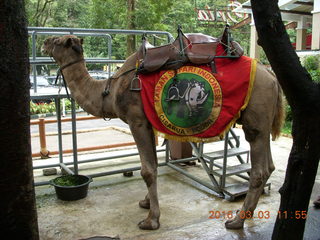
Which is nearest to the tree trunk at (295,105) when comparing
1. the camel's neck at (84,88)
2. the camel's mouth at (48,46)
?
the camel's neck at (84,88)

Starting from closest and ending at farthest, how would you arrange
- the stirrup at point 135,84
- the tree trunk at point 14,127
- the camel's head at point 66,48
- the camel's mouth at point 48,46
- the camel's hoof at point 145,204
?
1. the tree trunk at point 14,127
2. the stirrup at point 135,84
3. the camel's head at point 66,48
4. the camel's mouth at point 48,46
5. the camel's hoof at point 145,204

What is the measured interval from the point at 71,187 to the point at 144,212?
1144mm

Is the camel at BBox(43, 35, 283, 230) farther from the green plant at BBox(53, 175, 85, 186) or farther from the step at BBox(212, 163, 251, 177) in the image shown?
the green plant at BBox(53, 175, 85, 186)

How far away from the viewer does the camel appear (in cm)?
380

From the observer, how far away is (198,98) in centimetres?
380

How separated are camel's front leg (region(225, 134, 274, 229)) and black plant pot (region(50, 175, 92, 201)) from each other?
2.20 meters

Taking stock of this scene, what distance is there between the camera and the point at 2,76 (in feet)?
5.98

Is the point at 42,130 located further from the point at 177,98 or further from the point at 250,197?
the point at 250,197

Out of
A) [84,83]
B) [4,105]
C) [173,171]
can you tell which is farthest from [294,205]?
[173,171]

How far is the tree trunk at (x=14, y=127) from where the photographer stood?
1.82 m

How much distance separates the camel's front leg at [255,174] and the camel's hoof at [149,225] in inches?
33.7

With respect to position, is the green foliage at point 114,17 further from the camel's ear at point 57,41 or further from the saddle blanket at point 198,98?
the saddle blanket at point 198,98
